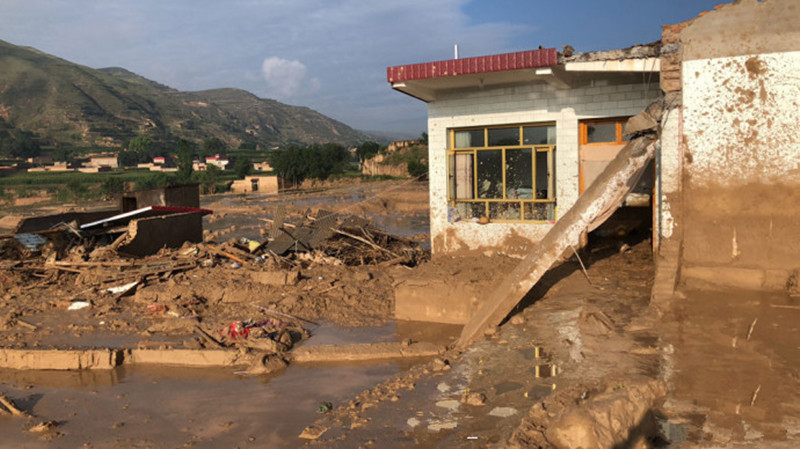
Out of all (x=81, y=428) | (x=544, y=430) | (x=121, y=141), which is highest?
(x=121, y=141)

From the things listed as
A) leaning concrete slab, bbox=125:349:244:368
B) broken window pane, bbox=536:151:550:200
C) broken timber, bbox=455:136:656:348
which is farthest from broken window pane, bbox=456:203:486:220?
leaning concrete slab, bbox=125:349:244:368

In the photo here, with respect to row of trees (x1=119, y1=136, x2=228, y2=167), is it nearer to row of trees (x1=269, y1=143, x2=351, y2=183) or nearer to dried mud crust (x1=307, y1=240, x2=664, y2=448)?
row of trees (x1=269, y1=143, x2=351, y2=183)

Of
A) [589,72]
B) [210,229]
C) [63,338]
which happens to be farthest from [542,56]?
[210,229]

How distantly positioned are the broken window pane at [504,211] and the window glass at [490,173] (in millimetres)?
196

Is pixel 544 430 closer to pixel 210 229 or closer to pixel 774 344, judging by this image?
pixel 774 344

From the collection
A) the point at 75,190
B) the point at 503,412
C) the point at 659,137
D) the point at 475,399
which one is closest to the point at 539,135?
the point at 659,137

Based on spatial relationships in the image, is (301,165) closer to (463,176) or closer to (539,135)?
(463,176)

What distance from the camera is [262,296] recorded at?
1156cm

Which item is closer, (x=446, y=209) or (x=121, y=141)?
(x=446, y=209)

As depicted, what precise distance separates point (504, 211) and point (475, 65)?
2950 millimetres

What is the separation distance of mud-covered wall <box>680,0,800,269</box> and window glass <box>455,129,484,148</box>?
14.7 feet

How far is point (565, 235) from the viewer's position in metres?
7.79

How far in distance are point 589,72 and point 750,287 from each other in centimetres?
435

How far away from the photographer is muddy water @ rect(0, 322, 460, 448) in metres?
6.17
